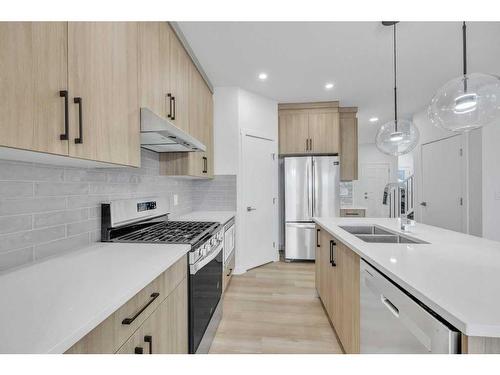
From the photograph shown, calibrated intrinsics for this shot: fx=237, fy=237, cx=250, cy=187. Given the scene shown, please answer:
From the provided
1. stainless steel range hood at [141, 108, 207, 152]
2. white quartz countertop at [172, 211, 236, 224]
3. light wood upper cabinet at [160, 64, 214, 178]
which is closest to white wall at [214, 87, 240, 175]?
light wood upper cabinet at [160, 64, 214, 178]

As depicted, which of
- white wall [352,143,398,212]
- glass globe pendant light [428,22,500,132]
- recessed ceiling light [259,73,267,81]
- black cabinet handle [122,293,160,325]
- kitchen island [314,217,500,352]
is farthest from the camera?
white wall [352,143,398,212]

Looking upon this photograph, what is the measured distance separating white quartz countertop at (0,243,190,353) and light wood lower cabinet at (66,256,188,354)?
2.4 inches

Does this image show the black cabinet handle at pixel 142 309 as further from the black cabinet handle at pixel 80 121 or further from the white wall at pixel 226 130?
the white wall at pixel 226 130

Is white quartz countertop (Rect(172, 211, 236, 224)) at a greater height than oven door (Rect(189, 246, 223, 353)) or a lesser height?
greater

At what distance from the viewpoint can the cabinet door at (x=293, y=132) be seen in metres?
3.95

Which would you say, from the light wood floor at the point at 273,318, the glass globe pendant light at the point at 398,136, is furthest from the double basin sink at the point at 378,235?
the light wood floor at the point at 273,318

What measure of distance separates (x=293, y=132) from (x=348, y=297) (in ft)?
9.66

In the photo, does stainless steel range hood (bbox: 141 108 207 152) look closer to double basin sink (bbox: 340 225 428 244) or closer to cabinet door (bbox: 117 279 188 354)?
cabinet door (bbox: 117 279 188 354)

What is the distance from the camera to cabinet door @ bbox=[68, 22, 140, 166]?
3.02ft

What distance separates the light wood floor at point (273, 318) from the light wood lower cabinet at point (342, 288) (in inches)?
7.4

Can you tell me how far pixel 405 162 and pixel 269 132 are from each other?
643 cm

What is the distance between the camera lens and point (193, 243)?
4.66 ft

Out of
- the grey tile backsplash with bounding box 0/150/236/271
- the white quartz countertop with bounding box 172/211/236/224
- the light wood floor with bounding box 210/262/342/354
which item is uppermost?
the grey tile backsplash with bounding box 0/150/236/271

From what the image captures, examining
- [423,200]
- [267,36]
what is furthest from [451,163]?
[267,36]
